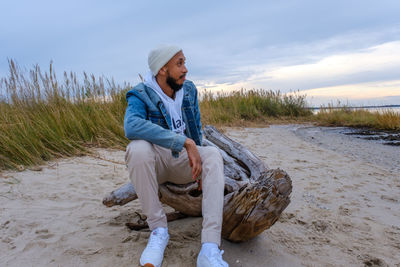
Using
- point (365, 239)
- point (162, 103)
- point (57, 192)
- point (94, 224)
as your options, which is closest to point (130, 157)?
point (162, 103)

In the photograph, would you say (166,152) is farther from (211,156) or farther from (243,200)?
(243,200)

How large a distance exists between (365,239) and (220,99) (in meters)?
10.3

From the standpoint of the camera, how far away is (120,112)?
5.75 m

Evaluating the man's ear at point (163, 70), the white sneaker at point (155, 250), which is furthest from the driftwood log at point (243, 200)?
the man's ear at point (163, 70)

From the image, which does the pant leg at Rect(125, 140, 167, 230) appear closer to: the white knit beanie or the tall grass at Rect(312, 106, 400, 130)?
the white knit beanie

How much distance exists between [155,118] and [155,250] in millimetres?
907

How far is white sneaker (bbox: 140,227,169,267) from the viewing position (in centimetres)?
187

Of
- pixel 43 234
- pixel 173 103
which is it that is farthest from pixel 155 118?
pixel 43 234

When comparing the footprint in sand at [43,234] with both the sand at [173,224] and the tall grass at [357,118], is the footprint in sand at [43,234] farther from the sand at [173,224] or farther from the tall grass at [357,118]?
the tall grass at [357,118]

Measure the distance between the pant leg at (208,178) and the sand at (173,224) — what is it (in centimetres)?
29

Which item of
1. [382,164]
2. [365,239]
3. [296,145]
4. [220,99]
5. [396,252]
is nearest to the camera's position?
[396,252]

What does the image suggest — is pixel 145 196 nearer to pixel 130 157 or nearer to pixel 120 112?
pixel 130 157

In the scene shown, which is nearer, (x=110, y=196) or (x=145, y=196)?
(x=145, y=196)

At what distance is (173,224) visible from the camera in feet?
8.38
